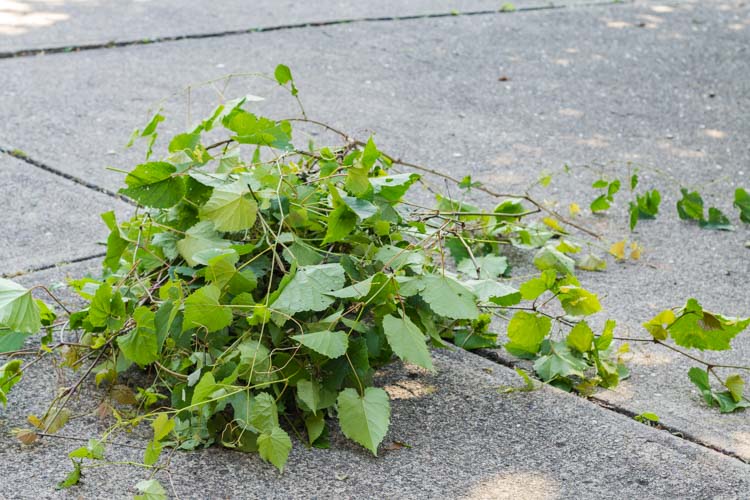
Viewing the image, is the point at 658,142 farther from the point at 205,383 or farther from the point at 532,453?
the point at 205,383

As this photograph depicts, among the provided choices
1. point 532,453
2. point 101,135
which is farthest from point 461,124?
point 532,453

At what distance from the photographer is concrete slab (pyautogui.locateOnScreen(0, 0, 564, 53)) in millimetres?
6105

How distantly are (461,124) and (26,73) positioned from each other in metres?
2.48

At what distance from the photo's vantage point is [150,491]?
190 centimetres

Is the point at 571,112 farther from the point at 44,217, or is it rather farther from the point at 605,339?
the point at 44,217

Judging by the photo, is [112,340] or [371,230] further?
[371,230]

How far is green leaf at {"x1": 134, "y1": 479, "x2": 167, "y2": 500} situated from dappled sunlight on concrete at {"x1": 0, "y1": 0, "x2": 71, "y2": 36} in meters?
4.94

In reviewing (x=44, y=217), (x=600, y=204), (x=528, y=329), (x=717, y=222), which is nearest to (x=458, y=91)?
(x=600, y=204)

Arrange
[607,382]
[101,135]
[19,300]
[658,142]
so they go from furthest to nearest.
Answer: [658,142] → [101,135] → [607,382] → [19,300]

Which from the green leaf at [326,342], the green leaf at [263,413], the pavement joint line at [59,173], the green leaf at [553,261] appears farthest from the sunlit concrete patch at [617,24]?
the green leaf at [263,413]

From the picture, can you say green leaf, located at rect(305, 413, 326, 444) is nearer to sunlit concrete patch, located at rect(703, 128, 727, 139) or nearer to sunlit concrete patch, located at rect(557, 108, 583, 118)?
sunlit concrete patch, located at rect(557, 108, 583, 118)

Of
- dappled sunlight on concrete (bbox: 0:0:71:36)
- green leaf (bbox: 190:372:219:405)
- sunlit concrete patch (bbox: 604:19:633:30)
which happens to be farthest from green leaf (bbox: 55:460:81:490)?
sunlit concrete patch (bbox: 604:19:633:30)

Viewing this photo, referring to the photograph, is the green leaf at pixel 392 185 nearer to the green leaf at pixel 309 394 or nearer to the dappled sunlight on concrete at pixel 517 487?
the green leaf at pixel 309 394

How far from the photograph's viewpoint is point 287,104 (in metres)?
5.07
